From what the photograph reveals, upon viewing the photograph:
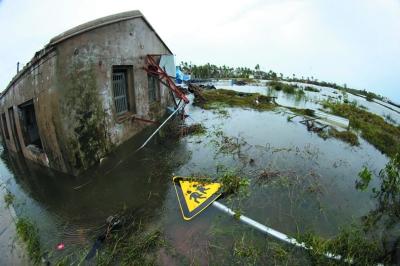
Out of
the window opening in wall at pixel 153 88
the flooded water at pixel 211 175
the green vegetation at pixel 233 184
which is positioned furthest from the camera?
the window opening in wall at pixel 153 88

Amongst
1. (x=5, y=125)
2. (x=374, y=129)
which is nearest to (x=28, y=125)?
(x=5, y=125)

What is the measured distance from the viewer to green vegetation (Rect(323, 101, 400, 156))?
7.53 metres

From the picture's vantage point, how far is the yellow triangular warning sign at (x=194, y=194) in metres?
4.38

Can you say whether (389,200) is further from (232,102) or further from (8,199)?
(232,102)

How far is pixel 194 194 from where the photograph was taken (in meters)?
4.82

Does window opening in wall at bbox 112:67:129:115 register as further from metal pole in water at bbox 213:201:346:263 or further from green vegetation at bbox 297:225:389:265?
green vegetation at bbox 297:225:389:265

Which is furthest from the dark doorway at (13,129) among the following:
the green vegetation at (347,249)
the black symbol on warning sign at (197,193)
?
the green vegetation at (347,249)

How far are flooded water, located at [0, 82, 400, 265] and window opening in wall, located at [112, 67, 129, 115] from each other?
1255 millimetres

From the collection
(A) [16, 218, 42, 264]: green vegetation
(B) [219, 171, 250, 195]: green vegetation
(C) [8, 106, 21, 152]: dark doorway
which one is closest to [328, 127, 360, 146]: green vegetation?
(B) [219, 171, 250, 195]: green vegetation

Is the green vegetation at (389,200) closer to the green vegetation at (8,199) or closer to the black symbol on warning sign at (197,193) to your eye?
the black symbol on warning sign at (197,193)

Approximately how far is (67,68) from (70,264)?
4073 millimetres

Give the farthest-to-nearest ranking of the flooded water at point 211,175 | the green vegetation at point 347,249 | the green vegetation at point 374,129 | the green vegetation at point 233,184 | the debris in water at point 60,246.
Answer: the green vegetation at point 374,129 < the green vegetation at point 233,184 < the flooded water at point 211,175 < the debris in water at point 60,246 < the green vegetation at point 347,249

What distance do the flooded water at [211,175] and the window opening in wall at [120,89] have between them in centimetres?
126

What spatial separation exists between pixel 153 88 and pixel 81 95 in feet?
16.2
